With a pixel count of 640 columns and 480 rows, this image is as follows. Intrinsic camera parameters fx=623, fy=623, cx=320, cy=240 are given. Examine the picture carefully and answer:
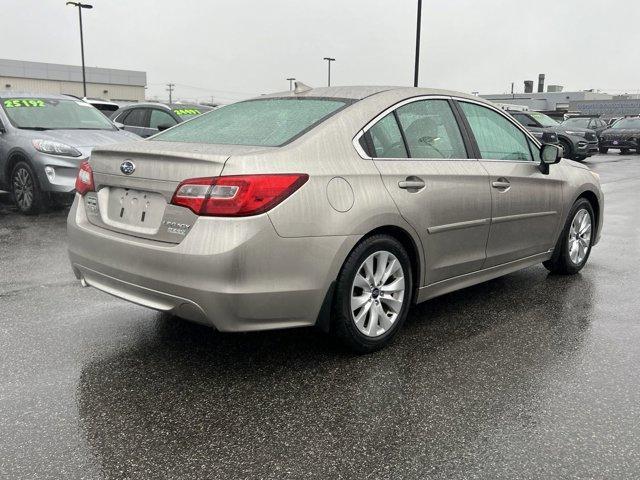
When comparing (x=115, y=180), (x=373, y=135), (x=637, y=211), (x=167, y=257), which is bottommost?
(x=637, y=211)

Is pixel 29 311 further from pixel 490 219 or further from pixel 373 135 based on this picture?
pixel 490 219

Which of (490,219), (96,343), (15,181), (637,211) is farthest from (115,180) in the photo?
(637,211)

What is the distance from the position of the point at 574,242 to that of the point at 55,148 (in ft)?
21.6

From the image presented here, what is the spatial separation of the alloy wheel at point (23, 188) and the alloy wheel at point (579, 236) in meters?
6.87

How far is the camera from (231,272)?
308 cm

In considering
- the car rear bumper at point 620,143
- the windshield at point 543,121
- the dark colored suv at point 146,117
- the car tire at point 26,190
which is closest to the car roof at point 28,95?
the car tire at point 26,190

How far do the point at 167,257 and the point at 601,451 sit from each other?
2224 millimetres

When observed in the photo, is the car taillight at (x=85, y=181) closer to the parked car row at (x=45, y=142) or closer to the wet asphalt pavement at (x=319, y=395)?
the wet asphalt pavement at (x=319, y=395)

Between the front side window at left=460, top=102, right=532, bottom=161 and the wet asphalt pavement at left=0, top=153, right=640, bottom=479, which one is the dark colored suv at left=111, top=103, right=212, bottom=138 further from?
the front side window at left=460, top=102, right=532, bottom=161

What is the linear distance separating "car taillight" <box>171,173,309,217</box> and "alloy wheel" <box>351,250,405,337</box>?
28.9 inches

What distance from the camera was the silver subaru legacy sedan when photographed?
→ 10.3 ft

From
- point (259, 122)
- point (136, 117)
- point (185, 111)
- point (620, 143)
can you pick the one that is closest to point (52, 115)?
point (136, 117)

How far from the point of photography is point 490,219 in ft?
14.6

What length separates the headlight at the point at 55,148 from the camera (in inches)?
328
